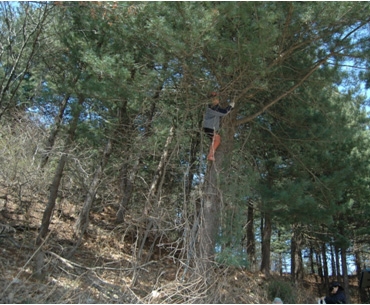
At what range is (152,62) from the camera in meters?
6.71

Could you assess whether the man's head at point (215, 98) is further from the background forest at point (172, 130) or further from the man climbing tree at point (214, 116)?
the background forest at point (172, 130)

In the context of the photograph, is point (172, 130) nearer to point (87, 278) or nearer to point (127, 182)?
point (127, 182)

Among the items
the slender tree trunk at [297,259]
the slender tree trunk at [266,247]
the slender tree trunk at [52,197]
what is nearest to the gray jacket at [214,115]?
the slender tree trunk at [52,197]

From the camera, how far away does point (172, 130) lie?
774cm

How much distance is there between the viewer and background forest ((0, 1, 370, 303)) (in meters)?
5.19

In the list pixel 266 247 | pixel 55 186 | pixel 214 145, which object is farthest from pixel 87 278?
pixel 266 247

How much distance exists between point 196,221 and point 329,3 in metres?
4.06

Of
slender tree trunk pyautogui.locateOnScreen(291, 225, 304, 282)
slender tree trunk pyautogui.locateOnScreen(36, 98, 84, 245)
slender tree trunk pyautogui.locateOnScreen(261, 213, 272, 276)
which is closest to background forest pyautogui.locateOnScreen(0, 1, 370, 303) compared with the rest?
slender tree trunk pyautogui.locateOnScreen(36, 98, 84, 245)

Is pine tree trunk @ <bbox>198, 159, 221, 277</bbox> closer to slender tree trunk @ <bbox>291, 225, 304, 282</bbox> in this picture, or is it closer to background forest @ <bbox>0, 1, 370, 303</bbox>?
background forest @ <bbox>0, 1, 370, 303</bbox>

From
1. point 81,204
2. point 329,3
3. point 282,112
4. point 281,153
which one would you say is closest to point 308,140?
point 282,112

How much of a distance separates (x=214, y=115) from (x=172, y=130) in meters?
1.46

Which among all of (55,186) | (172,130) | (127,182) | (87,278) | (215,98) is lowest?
(87,278)

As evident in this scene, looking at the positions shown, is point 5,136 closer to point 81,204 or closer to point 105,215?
point 81,204

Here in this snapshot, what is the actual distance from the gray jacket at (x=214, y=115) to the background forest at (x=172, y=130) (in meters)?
0.22
